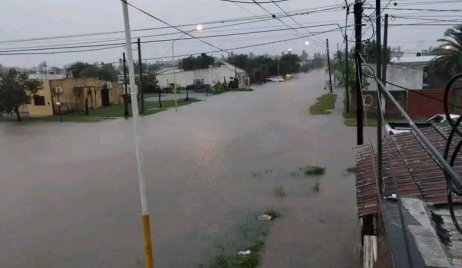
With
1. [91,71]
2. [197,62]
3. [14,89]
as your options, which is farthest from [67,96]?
[197,62]

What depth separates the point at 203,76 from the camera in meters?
75.7

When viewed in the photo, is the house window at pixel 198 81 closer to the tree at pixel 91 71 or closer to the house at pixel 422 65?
the tree at pixel 91 71

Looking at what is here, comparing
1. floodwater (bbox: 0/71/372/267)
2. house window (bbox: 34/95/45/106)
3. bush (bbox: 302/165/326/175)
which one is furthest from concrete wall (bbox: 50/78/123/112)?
bush (bbox: 302/165/326/175)

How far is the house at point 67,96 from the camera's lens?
140ft

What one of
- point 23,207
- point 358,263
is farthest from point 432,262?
point 23,207

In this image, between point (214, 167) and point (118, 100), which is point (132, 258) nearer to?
point (214, 167)

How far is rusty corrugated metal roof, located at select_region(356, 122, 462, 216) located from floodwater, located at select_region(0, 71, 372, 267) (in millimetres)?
2838

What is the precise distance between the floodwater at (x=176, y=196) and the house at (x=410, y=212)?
3130 mm

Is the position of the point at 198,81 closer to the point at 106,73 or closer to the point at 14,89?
the point at 106,73

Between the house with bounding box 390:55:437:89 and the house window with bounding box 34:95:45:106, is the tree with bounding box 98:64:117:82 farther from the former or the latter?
the house with bounding box 390:55:437:89

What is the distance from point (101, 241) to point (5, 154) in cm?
1540

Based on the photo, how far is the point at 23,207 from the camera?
13.4m

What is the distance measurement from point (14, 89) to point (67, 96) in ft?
23.8

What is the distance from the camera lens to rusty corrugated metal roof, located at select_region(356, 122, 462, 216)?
4586mm
